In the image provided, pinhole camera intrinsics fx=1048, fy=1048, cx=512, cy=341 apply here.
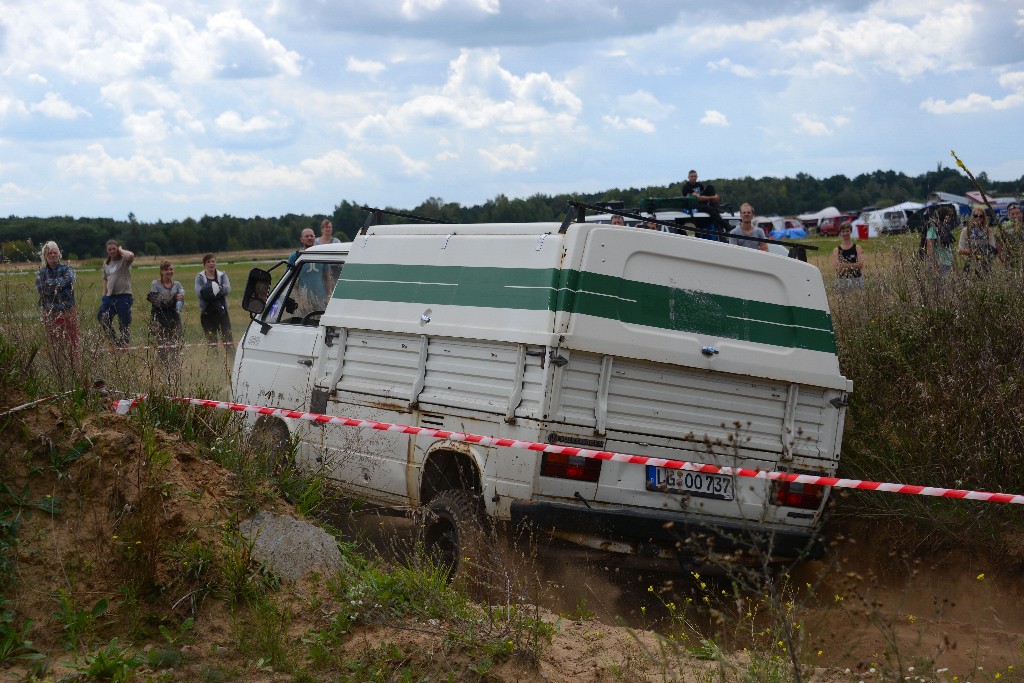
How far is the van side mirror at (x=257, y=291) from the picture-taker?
857 cm

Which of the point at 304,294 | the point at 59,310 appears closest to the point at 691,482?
the point at 304,294

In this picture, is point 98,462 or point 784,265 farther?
point 784,265

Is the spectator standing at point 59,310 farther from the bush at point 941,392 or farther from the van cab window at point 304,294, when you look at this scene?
the bush at point 941,392

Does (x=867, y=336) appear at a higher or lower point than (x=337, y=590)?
higher

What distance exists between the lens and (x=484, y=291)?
6.81 metres

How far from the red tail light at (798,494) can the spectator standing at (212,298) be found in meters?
9.84

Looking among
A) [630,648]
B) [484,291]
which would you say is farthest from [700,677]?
[484,291]

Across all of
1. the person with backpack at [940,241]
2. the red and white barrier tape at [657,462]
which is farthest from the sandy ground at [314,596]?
the person with backpack at [940,241]

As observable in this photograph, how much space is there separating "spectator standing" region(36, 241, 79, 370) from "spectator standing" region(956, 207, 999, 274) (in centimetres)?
688

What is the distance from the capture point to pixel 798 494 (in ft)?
21.2

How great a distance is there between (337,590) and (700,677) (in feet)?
5.98

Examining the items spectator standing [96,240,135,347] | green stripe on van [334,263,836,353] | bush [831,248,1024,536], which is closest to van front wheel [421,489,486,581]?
green stripe on van [334,263,836,353]

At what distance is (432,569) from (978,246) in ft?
19.9

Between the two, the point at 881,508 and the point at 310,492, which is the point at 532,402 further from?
the point at 881,508
